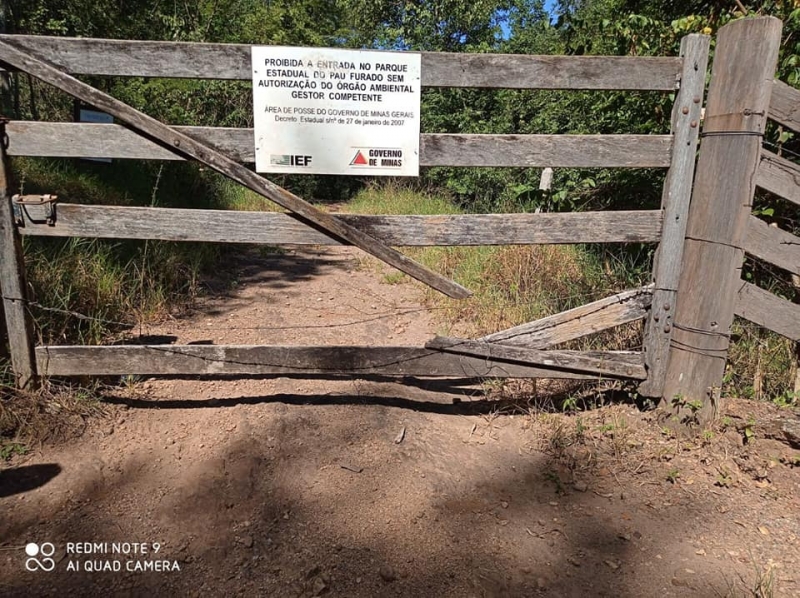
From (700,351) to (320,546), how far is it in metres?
2.41

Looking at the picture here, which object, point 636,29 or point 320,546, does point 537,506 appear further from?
point 636,29

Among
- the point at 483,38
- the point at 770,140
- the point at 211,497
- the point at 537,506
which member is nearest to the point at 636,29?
the point at 770,140

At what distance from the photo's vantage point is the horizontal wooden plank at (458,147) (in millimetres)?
2928

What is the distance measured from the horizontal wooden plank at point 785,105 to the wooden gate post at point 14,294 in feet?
13.7

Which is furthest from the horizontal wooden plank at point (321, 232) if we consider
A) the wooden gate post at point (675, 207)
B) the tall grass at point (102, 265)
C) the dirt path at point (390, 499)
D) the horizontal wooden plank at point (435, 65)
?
the dirt path at point (390, 499)

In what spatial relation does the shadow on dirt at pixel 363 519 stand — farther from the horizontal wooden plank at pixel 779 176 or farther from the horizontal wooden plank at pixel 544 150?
the horizontal wooden plank at pixel 779 176

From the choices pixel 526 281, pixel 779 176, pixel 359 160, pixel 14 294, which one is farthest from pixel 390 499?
pixel 526 281

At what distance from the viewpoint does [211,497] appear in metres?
2.77

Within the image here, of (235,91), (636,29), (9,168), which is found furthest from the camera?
(235,91)

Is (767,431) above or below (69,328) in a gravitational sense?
below

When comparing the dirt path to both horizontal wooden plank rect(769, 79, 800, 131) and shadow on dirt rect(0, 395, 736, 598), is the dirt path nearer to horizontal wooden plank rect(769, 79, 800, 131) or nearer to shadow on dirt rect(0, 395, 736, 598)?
shadow on dirt rect(0, 395, 736, 598)

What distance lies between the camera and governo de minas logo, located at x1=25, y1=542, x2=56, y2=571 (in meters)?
2.36

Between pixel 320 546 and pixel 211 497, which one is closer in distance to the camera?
pixel 320 546

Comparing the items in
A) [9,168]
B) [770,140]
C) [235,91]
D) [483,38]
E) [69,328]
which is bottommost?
[69,328]
